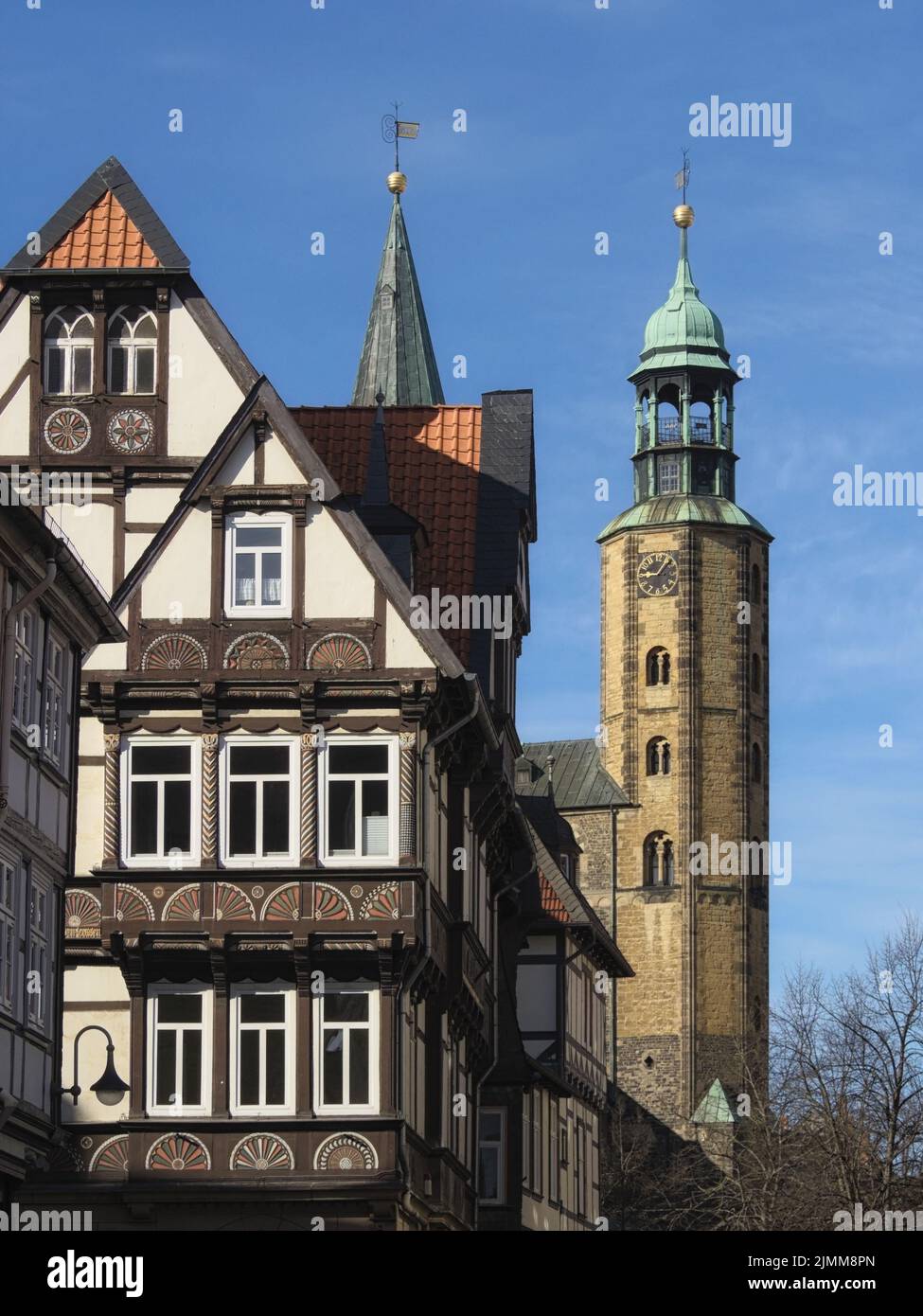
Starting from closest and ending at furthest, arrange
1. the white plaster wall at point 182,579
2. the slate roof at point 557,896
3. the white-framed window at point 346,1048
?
the white-framed window at point 346,1048, the white plaster wall at point 182,579, the slate roof at point 557,896

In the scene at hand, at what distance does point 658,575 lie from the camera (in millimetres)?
136375

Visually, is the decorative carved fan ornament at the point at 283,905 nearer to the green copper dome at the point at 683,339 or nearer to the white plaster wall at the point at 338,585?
the white plaster wall at the point at 338,585

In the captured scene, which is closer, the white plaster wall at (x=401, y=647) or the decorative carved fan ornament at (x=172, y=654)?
the white plaster wall at (x=401, y=647)

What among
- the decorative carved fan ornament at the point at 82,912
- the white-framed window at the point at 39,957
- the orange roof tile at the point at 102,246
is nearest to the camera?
the white-framed window at the point at 39,957

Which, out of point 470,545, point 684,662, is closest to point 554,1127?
point 470,545

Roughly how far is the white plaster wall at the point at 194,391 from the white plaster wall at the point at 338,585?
2743 millimetres

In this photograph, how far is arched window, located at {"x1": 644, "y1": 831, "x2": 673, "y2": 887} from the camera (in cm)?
13100

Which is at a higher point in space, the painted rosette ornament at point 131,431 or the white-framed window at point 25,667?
the painted rosette ornament at point 131,431

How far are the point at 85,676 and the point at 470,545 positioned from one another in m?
8.71

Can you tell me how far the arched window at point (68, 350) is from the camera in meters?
39.5

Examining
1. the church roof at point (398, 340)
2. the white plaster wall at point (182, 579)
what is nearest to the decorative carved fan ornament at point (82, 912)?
the white plaster wall at point (182, 579)

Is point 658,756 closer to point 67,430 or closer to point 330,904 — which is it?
point 67,430
